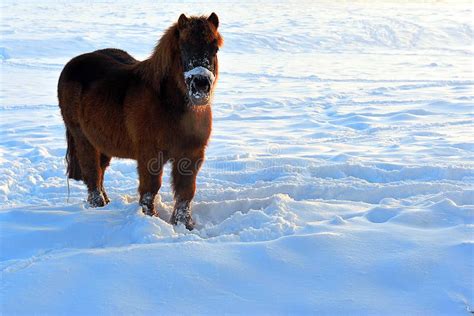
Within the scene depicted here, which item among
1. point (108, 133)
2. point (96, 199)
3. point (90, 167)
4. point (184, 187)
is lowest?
point (96, 199)

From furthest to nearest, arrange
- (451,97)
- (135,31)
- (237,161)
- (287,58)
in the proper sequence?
(135,31), (287,58), (451,97), (237,161)

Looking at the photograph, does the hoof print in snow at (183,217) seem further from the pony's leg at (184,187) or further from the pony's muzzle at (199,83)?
the pony's muzzle at (199,83)

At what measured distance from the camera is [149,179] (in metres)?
3.77

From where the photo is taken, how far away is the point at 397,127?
7773 millimetres

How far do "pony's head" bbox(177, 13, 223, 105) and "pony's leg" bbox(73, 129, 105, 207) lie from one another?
1.50 meters

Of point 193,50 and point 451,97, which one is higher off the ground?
point 193,50

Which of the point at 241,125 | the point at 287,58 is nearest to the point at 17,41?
the point at 287,58

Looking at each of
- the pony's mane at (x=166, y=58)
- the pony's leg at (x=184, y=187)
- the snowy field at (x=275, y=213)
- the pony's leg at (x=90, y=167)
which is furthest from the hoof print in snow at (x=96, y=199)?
the pony's mane at (x=166, y=58)

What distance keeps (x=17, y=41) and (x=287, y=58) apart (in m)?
9.69

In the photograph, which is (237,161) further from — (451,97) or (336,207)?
(451,97)

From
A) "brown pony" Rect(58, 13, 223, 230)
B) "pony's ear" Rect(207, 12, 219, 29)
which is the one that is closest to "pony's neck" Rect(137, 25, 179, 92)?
"brown pony" Rect(58, 13, 223, 230)

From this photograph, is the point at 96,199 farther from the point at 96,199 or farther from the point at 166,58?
the point at 166,58

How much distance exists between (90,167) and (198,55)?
175 centimetres

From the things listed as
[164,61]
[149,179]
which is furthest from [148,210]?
[164,61]
